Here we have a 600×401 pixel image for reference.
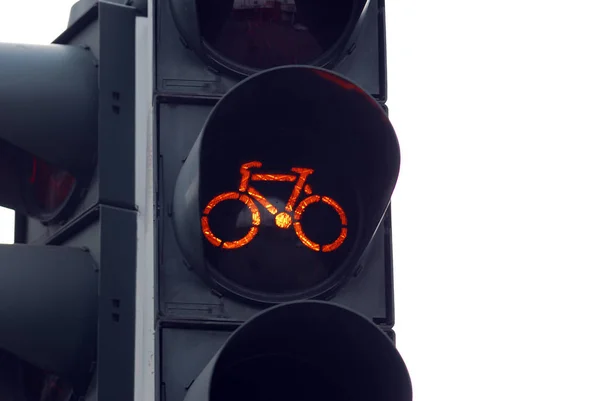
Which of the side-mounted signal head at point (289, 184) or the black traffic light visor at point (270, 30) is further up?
the black traffic light visor at point (270, 30)

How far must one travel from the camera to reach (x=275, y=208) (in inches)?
175

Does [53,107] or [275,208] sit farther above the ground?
[53,107]

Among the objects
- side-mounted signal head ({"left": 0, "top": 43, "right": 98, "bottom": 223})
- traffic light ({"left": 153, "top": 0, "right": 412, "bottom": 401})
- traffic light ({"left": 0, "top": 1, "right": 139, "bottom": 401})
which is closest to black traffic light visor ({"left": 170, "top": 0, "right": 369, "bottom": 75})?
traffic light ({"left": 153, "top": 0, "right": 412, "bottom": 401})

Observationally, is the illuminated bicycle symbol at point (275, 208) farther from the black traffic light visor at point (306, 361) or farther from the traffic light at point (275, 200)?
the black traffic light visor at point (306, 361)

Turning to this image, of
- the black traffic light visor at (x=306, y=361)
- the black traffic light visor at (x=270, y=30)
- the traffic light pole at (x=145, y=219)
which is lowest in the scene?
the black traffic light visor at (x=306, y=361)

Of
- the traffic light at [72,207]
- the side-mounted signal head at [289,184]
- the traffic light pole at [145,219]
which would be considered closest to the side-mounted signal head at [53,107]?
the traffic light at [72,207]

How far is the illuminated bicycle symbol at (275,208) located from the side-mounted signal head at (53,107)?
1.71 ft

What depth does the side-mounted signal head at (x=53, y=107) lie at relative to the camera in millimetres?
4688

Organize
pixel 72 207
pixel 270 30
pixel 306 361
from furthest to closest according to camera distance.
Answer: pixel 72 207 < pixel 270 30 < pixel 306 361

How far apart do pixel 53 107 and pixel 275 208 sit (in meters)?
0.73

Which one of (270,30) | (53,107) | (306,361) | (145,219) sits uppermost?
(270,30)

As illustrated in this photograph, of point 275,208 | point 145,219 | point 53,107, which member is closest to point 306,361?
point 275,208

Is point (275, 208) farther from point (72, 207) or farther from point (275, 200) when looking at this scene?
point (72, 207)

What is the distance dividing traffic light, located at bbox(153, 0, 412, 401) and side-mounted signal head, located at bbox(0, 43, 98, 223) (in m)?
0.35
